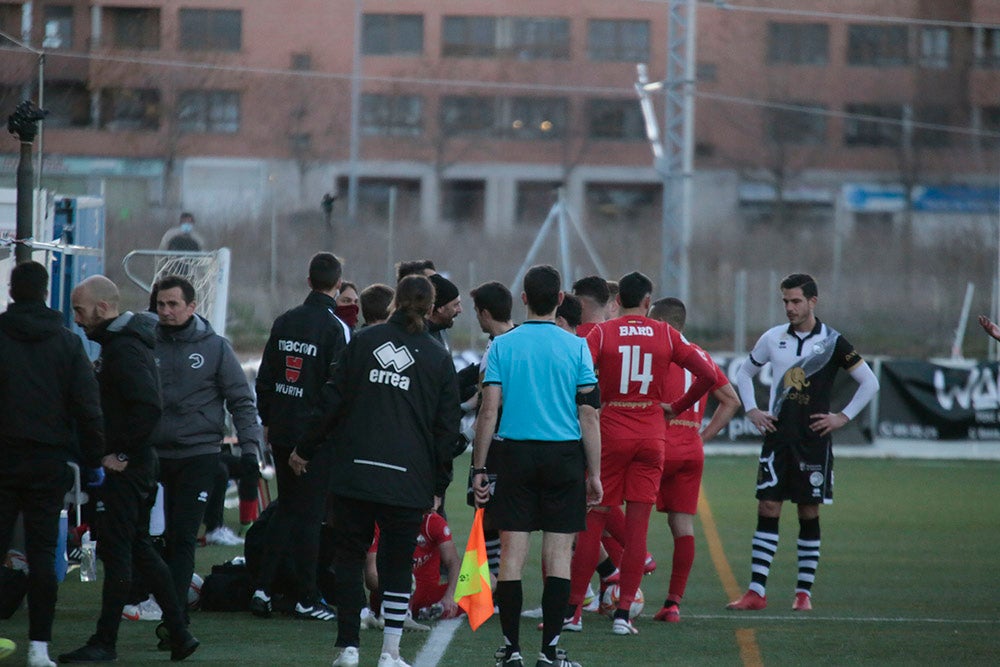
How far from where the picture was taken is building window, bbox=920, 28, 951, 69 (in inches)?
1371

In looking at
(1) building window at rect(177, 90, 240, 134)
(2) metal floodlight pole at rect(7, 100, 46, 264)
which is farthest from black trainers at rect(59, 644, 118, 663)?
(1) building window at rect(177, 90, 240, 134)

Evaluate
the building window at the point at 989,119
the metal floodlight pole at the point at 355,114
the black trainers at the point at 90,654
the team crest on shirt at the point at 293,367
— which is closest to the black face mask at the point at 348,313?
the team crest on shirt at the point at 293,367

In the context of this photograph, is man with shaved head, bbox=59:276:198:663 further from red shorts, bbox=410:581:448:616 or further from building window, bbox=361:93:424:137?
building window, bbox=361:93:424:137

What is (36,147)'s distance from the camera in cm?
1085

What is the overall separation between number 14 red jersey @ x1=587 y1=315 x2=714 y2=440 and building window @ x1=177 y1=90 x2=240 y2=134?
72.4 ft

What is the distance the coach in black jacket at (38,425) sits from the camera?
6449 millimetres

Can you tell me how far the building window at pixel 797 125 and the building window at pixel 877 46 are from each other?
170cm

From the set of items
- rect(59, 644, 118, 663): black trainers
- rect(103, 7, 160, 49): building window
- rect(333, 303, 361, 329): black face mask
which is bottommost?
rect(59, 644, 118, 663): black trainers

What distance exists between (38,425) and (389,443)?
1607 mm

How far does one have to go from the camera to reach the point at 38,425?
21.2 feet

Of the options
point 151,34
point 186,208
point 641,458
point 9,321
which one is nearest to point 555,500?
point 641,458

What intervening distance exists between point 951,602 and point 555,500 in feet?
12.3

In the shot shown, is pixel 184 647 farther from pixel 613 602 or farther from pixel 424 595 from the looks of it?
pixel 613 602

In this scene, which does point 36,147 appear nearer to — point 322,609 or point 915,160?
point 322,609
